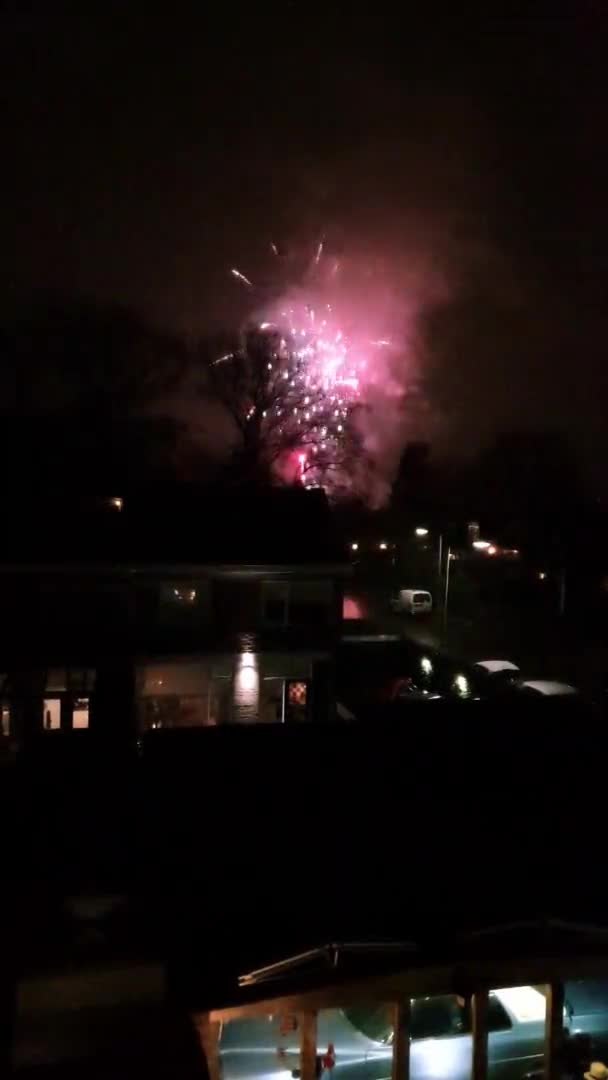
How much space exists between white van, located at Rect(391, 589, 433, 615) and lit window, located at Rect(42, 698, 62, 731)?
17.5m

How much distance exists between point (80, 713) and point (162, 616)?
2101 mm

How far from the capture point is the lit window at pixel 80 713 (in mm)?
14195

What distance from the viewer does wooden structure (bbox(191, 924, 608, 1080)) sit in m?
5.32

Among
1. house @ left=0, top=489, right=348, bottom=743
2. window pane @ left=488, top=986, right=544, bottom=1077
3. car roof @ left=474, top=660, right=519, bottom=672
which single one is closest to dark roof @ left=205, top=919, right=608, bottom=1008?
window pane @ left=488, top=986, right=544, bottom=1077

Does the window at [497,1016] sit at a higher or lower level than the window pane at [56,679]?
lower

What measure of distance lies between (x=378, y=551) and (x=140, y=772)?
1159 inches

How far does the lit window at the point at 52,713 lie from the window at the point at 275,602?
3.75 meters

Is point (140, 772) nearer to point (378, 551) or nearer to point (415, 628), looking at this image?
point (415, 628)

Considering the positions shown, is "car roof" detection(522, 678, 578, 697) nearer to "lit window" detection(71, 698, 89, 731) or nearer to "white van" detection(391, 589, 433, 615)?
"lit window" detection(71, 698, 89, 731)

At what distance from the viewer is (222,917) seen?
646 centimetres

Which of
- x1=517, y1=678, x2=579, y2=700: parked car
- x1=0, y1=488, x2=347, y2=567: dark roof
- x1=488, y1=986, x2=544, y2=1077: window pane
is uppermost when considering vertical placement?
x1=0, y1=488, x2=347, y2=567: dark roof

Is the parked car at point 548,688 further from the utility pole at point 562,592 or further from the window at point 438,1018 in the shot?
the window at point 438,1018

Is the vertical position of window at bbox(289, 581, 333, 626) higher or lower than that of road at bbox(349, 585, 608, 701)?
higher

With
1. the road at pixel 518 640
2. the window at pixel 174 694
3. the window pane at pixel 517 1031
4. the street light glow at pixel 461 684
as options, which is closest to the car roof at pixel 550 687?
the road at pixel 518 640
